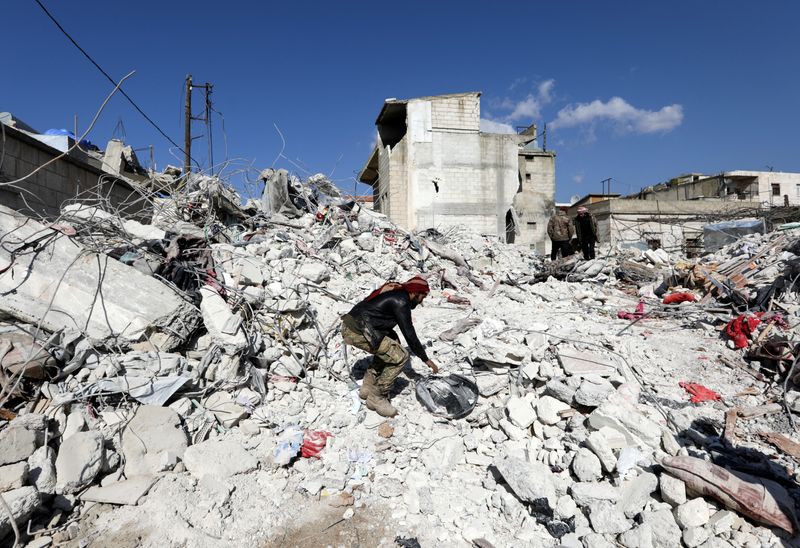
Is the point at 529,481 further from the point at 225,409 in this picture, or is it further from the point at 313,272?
the point at 313,272

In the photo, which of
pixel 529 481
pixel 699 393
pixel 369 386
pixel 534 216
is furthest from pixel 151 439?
pixel 534 216

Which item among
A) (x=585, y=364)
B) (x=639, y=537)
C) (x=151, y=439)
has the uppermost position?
(x=585, y=364)

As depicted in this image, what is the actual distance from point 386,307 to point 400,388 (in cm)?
96

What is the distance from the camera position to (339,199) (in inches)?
363

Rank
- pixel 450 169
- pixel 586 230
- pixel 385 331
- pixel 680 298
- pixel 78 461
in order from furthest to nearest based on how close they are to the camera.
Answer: pixel 450 169
pixel 586 230
pixel 680 298
pixel 385 331
pixel 78 461

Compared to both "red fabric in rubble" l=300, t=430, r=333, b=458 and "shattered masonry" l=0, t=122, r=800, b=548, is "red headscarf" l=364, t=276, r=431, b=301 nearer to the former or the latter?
"shattered masonry" l=0, t=122, r=800, b=548

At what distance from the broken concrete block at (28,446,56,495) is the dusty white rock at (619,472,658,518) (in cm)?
347

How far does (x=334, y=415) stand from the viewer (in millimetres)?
3756

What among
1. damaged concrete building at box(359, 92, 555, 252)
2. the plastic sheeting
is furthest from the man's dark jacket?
damaged concrete building at box(359, 92, 555, 252)

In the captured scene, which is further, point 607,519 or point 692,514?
point 607,519

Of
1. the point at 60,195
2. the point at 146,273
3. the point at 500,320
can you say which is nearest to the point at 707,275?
the point at 500,320

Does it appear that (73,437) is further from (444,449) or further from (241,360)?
(444,449)

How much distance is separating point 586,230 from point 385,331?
673 cm

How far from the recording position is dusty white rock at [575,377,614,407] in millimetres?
3328
